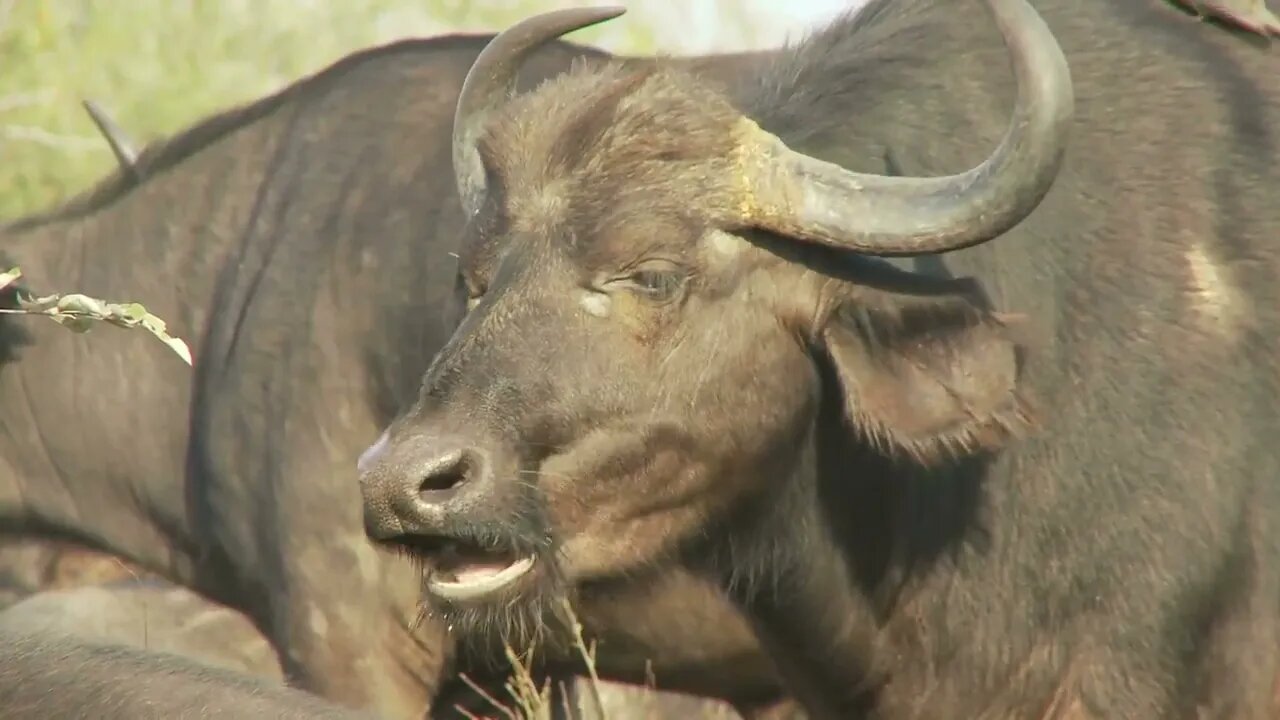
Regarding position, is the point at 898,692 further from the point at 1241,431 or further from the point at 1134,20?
the point at 1134,20

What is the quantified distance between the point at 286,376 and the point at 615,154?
2.22 metres

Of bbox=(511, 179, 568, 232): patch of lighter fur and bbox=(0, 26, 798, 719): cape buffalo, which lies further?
bbox=(0, 26, 798, 719): cape buffalo

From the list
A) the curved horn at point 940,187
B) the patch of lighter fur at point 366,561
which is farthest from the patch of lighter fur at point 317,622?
the curved horn at point 940,187

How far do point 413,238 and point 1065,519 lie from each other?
7.68ft

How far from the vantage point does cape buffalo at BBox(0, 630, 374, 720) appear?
14.1ft

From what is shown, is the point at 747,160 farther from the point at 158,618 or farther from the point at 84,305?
the point at 158,618

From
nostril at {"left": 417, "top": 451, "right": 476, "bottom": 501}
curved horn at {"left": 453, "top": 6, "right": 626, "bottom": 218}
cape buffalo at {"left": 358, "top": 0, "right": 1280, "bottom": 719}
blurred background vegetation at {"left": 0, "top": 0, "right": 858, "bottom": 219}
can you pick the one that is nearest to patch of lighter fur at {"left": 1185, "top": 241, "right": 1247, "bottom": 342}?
cape buffalo at {"left": 358, "top": 0, "right": 1280, "bottom": 719}

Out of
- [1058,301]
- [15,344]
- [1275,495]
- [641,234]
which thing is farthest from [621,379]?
[15,344]

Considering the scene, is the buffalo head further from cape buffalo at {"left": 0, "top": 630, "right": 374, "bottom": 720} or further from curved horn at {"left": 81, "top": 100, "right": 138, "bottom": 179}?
curved horn at {"left": 81, "top": 100, "right": 138, "bottom": 179}

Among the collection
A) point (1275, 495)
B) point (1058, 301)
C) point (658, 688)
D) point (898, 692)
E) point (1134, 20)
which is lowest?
point (658, 688)

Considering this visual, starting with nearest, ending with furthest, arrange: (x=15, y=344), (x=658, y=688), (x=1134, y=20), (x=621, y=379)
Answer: (x=621, y=379) < (x=1134, y=20) < (x=658, y=688) < (x=15, y=344)

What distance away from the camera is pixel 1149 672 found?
239 inches

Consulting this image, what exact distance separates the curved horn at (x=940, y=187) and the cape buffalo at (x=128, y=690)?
176cm

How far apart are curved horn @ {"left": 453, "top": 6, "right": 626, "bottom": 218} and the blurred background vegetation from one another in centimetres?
548
